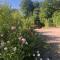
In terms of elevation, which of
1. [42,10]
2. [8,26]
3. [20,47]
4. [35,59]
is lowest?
[42,10]

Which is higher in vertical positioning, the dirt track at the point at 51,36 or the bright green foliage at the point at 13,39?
the bright green foliage at the point at 13,39

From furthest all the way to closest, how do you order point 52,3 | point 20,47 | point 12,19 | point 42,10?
point 52,3 < point 42,10 < point 12,19 < point 20,47

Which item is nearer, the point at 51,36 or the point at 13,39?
the point at 13,39

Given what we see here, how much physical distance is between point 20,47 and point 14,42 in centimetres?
28

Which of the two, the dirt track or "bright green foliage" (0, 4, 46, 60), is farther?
the dirt track

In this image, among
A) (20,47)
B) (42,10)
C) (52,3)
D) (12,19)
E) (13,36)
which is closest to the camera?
(20,47)

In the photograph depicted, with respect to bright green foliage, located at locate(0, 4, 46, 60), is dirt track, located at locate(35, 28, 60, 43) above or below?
below

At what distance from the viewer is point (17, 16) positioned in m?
6.09

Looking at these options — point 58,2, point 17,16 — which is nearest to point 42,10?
point 58,2

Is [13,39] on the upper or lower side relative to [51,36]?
upper

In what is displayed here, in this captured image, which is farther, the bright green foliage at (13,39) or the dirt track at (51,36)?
the dirt track at (51,36)

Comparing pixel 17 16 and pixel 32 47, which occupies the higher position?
pixel 17 16

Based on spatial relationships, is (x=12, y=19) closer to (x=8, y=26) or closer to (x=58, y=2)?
(x=8, y=26)

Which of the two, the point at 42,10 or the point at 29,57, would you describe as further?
the point at 42,10
